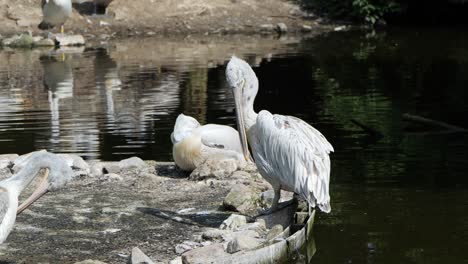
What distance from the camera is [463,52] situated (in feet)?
56.5

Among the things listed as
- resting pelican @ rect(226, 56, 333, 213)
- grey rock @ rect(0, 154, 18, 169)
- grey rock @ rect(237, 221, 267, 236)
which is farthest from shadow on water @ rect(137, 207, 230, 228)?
grey rock @ rect(0, 154, 18, 169)

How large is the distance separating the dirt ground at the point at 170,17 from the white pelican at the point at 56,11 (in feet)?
2.34

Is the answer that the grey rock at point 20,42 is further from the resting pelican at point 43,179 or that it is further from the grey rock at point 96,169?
the resting pelican at point 43,179

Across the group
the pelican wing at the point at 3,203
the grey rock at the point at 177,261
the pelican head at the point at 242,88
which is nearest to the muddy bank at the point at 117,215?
the grey rock at the point at 177,261

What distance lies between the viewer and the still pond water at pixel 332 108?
22.8 ft

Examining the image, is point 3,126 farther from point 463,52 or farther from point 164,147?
point 463,52

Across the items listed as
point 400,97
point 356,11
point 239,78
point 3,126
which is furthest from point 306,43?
point 239,78

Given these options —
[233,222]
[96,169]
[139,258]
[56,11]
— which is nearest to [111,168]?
[96,169]

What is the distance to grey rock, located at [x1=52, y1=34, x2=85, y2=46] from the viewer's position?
64.8 feet

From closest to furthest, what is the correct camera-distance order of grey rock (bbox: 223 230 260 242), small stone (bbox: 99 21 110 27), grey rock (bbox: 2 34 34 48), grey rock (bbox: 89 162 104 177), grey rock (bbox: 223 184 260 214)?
grey rock (bbox: 223 230 260 242) < grey rock (bbox: 223 184 260 214) < grey rock (bbox: 89 162 104 177) < grey rock (bbox: 2 34 34 48) < small stone (bbox: 99 21 110 27)

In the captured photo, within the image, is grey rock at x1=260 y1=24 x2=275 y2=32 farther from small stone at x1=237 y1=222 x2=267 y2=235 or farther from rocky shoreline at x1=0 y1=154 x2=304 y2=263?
small stone at x1=237 y1=222 x2=267 y2=235

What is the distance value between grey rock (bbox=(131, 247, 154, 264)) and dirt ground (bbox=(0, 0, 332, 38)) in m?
15.9

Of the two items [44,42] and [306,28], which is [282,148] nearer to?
[44,42]

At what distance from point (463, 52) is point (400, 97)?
507 cm
